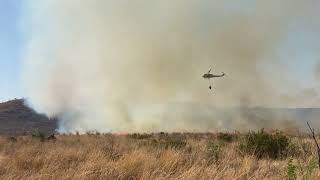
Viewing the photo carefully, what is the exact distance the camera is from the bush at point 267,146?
18328 millimetres

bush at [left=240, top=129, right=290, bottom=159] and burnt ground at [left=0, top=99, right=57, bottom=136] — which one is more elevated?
burnt ground at [left=0, top=99, right=57, bottom=136]

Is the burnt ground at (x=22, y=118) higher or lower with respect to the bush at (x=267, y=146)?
higher

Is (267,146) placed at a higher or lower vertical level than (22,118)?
lower

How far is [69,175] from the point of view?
10.3m

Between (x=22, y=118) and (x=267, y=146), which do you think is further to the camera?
(x=22, y=118)

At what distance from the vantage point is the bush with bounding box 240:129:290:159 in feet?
60.1

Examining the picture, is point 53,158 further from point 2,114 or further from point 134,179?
point 2,114

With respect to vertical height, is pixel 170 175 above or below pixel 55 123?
below

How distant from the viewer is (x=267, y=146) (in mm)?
18984

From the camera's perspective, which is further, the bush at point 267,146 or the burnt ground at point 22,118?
the burnt ground at point 22,118

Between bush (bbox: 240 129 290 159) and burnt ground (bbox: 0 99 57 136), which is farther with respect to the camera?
burnt ground (bbox: 0 99 57 136)

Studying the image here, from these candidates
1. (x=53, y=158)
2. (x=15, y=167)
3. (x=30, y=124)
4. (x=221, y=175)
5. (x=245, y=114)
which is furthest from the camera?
(x=30, y=124)

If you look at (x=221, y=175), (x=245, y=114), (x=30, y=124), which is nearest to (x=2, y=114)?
(x=30, y=124)

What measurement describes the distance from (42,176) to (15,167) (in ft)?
7.84
